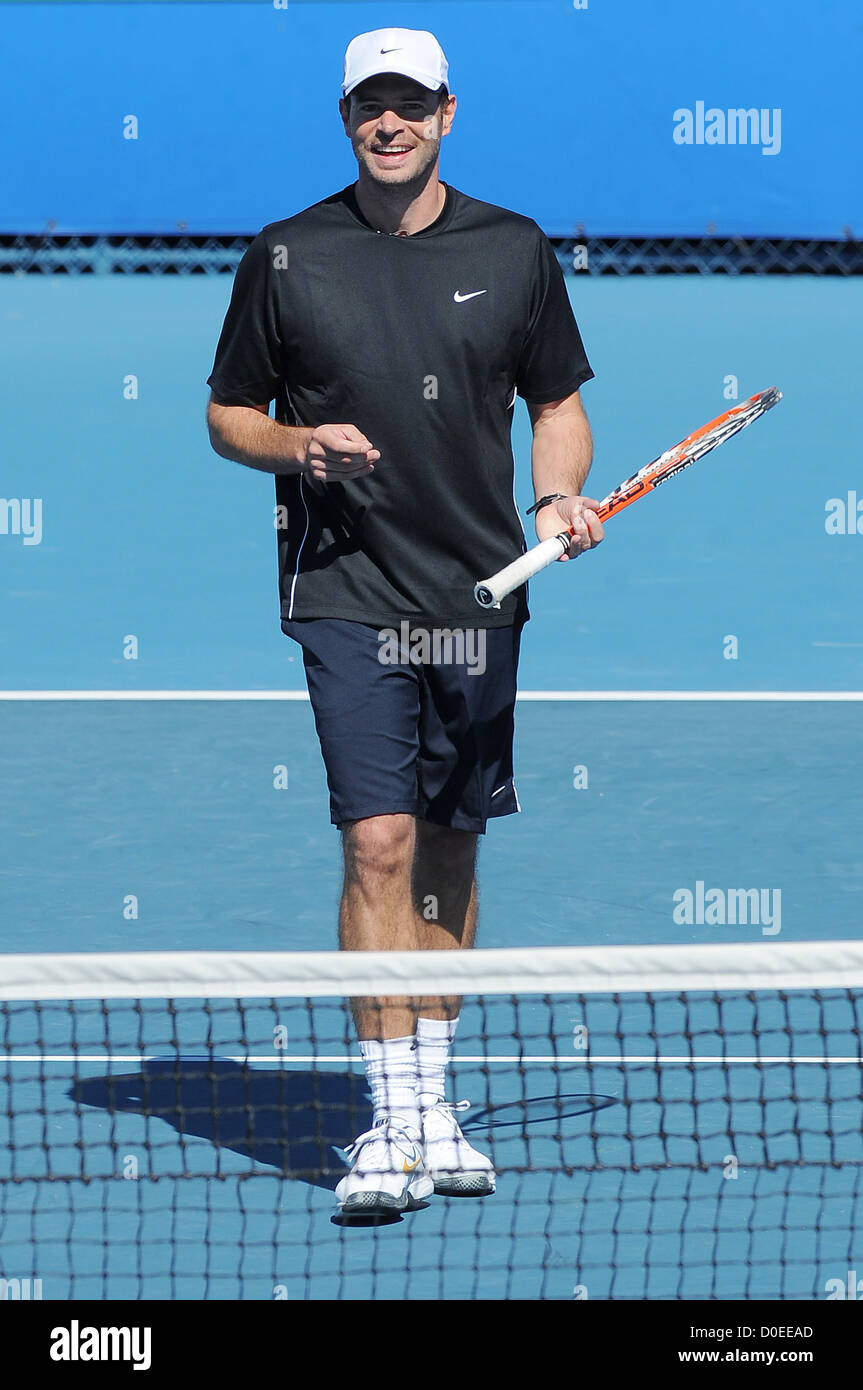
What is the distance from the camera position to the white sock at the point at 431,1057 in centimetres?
414

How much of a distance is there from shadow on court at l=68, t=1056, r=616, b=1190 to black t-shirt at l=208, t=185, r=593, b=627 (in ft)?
3.57

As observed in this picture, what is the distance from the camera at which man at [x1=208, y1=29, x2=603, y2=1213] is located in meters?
4.09

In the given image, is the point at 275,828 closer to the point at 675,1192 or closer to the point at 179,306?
the point at 675,1192

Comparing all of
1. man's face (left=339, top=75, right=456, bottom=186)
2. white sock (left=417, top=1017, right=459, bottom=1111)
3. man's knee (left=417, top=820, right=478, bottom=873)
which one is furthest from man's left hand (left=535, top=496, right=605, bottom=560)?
white sock (left=417, top=1017, right=459, bottom=1111)

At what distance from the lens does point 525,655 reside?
941 centimetres

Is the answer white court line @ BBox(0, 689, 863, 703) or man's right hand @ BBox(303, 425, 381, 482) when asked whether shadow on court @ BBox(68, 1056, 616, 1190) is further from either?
white court line @ BBox(0, 689, 863, 703)

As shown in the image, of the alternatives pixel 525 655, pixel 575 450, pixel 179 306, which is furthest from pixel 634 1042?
pixel 179 306

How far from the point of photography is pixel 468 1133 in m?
4.34

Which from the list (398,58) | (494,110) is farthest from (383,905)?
(494,110)

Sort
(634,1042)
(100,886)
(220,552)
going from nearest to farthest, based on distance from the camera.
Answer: (634,1042), (100,886), (220,552)

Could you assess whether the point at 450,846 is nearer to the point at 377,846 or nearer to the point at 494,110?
the point at 377,846

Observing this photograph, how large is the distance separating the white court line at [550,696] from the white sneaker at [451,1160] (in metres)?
4.64
